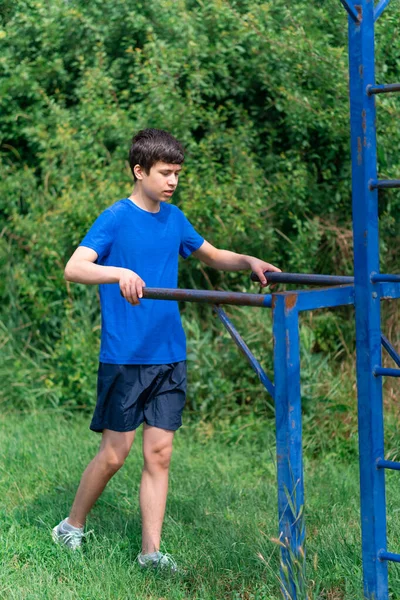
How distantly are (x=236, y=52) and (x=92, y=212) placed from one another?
152cm

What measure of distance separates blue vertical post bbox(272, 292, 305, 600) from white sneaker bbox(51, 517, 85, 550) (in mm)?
1146

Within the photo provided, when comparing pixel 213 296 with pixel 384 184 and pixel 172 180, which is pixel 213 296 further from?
pixel 172 180

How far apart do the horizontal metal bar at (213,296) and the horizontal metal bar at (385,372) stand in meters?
0.36

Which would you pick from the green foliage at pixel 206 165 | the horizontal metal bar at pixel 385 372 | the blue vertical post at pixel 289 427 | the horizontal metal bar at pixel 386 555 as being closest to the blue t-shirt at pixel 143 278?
the blue vertical post at pixel 289 427

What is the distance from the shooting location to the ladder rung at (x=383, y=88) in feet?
8.34

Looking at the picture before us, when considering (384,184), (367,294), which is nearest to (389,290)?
(367,294)

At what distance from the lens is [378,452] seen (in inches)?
110

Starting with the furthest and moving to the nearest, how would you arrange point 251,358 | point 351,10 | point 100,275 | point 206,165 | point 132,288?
point 206,165 → point 100,275 → point 132,288 → point 251,358 → point 351,10

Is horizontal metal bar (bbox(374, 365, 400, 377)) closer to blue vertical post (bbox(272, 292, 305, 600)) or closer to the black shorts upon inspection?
blue vertical post (bbox(272, 292, 305, 600))

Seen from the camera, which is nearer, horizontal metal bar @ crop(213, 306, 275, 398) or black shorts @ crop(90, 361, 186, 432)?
horizontal metal bar @ crop(213, 306, 275, 398)

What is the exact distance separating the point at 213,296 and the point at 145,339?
2.36 ft

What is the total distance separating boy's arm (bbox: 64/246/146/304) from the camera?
10.1ft

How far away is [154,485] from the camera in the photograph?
3.58 m

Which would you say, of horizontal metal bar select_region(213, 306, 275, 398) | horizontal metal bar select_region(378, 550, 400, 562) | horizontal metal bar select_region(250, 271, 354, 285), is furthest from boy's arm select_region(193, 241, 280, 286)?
horizontal metal bar select_region(378, 550, 400, 562)
